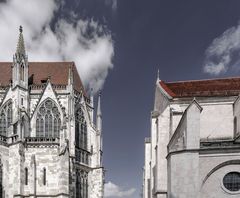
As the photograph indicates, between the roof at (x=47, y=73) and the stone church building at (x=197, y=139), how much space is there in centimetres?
1567

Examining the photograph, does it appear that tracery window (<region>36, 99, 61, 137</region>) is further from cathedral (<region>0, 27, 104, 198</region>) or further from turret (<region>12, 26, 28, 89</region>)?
turret (<region>12, 26, 28, 89</region>)

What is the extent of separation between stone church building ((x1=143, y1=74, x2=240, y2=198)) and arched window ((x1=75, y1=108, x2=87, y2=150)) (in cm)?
1281

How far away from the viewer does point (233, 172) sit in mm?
19328

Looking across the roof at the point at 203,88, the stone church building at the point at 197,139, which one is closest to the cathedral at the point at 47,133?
the stone church building at the point at 197,139

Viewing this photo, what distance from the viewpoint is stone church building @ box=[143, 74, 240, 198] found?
19188 mm

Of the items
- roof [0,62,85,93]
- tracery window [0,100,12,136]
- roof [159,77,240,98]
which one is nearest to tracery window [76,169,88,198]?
tracery window [0,100,12,136]

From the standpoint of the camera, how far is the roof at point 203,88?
→ 2358cm

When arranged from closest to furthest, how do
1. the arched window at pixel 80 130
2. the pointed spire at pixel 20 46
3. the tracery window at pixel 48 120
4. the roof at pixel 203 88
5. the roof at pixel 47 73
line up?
1. the roof at pixel 203 88
2. the pointed spire at pixel 20 46
3. the tracery window at pixel 48 120
4. the arched window at pixel 80 130
5. the roof at pixel 47 73

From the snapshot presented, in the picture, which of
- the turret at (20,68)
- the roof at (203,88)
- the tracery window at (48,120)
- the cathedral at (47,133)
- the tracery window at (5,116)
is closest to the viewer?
the roof at (203,88)

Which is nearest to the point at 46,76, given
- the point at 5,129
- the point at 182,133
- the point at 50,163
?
the point at 5,129

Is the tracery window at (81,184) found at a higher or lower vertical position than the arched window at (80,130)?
lower

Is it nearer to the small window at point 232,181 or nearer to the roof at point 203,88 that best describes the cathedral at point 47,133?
the roof at point 203,88

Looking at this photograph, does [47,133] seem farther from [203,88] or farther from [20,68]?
[203,88]

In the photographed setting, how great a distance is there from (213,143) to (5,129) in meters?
24.4
